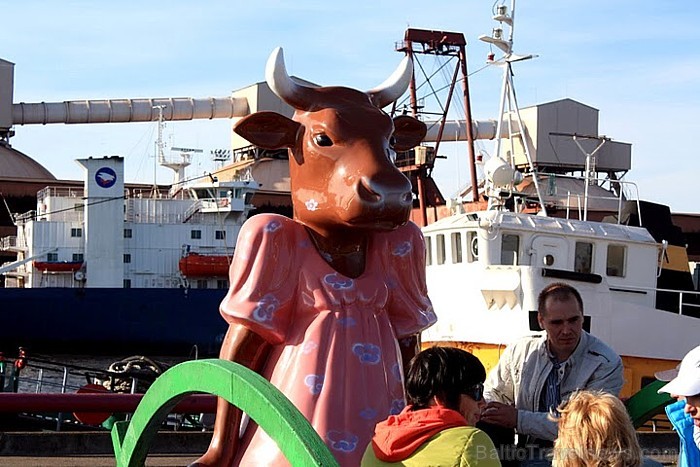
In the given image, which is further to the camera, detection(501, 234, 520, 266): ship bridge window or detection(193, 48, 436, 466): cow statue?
detection(501, 234, 520, 266): ship bridge window

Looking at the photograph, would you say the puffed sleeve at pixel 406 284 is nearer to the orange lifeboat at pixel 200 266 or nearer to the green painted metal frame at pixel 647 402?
the green painted metal frame at pixel 647 402

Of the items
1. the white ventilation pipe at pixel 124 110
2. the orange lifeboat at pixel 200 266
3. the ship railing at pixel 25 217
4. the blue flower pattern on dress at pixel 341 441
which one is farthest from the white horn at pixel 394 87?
the white ventilation pipe at pixel 124 110

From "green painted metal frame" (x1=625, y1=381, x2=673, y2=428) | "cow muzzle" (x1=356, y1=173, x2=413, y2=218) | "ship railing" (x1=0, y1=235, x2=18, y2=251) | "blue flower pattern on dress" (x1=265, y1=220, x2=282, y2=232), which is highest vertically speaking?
"cow muzzle" (x1=356, y1=173, x2=413, y2=218)

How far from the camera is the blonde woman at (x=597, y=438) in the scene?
2.58 metres

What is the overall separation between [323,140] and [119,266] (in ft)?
132

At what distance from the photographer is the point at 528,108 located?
49.9 metres

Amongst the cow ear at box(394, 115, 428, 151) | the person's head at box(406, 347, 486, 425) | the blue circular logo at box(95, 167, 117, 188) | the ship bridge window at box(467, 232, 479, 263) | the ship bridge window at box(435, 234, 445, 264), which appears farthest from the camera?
the blue circular logo at box(95, 167, 117, 188)

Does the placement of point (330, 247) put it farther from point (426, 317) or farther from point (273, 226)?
point (426, 317)

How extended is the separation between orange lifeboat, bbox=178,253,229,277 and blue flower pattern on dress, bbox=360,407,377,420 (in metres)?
38.8

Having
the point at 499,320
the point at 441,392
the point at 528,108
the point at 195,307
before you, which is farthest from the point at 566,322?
the point at 528,108

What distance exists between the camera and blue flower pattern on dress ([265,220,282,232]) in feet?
13.1

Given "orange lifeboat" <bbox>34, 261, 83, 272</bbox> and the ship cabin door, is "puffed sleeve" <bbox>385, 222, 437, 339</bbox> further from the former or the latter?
"orange lifeboat" <bbox>34, 261, 83, 272</bbox>

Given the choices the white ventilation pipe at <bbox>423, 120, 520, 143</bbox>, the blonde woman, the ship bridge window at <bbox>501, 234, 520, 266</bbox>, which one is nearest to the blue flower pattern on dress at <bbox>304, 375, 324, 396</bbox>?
the blonde woman

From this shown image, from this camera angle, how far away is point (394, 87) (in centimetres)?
443
